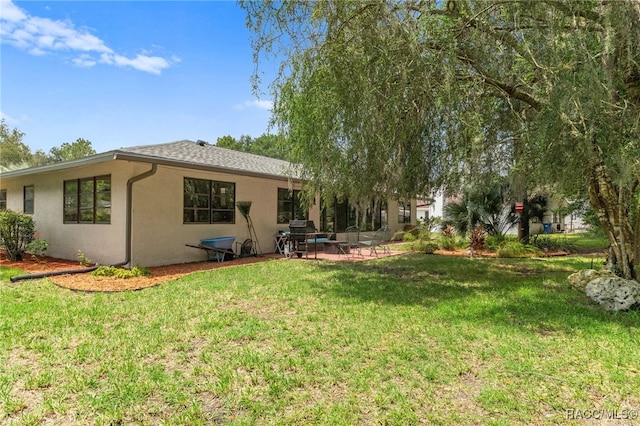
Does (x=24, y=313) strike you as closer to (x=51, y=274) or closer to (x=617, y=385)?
(x=51, y=274)

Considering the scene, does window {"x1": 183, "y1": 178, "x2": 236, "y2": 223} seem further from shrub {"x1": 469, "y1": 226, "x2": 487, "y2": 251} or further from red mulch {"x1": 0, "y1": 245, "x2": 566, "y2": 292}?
shrub {"x1": 469, "y1": 226, "x2": 487, "y2": 251}

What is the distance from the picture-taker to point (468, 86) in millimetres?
5734

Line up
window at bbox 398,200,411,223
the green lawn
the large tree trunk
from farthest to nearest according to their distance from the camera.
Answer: window at bbox 398,200,411,223 → the large tree trunk → the green lawn

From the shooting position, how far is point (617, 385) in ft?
9.62

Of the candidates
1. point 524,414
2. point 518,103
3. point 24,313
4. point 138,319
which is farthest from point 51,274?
point 518,103

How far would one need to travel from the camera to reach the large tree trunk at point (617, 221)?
Answer: 5.63m

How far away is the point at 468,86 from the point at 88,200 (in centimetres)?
967

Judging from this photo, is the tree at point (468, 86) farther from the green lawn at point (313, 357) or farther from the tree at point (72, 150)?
the tree at point (72, 150)

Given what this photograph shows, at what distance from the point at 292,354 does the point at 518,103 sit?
592 centimetres

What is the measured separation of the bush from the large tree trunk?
12982 millimetres

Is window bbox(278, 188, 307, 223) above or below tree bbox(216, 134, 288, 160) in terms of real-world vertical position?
below

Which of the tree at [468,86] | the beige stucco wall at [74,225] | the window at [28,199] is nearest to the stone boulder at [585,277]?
the tree at [468,86]

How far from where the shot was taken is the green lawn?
2613mm

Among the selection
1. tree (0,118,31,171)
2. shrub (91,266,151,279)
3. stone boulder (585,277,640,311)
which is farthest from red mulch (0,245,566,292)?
tree (0,118,31,171)
